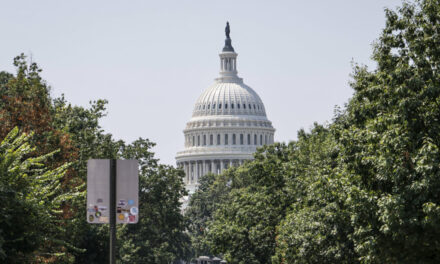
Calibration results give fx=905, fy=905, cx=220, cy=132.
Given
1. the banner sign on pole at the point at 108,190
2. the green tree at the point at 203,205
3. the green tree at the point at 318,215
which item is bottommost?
the banner sign on pole at the point at 108,190

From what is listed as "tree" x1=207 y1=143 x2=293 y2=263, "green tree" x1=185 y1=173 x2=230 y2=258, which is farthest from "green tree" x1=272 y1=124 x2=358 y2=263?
"green tree" x1=185 y1=173 x2=230 y2=258

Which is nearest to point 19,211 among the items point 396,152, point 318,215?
point 396,152

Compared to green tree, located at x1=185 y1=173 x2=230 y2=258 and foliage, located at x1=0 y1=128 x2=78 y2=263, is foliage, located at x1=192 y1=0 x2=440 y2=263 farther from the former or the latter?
green tree, located at x1=185 y1=173 x2=230 y2=258

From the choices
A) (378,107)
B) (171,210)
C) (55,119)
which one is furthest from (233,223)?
(378,107)

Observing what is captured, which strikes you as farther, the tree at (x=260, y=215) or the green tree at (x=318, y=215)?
the tree at (x=260, y=215)

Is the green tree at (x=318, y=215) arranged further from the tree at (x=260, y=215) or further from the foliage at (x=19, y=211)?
the foliage at (x=19, y=211)

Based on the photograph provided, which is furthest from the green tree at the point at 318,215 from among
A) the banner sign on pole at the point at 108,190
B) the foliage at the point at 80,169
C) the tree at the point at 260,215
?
the banner sign on pole at the point at 108,190

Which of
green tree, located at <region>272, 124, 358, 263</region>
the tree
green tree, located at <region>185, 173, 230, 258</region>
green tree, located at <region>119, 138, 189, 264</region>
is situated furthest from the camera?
green tree, located at <region>185, 173, 230, 258</region>

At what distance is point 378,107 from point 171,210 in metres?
44.9

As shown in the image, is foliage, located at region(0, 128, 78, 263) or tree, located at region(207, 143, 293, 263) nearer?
foliage, located at region(0, 128, 78, 263)

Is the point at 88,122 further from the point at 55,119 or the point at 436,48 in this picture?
the point at 436,48

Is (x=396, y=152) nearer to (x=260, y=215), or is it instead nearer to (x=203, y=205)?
(x=260, y=215)

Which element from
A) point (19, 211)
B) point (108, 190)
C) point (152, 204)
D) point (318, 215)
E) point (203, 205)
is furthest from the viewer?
point (203, 205)

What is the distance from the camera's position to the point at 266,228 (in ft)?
195
